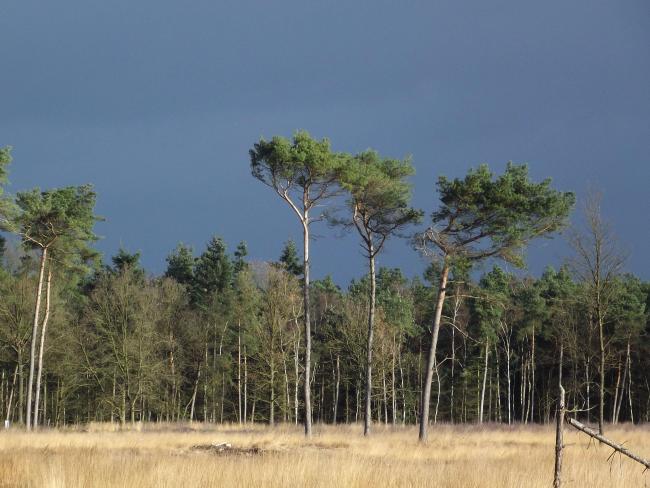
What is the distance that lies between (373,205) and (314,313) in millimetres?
35973

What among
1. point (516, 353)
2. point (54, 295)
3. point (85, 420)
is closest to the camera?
point (54, 295)

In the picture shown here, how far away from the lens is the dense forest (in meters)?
26.8

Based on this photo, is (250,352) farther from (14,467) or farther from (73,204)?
(14,467)

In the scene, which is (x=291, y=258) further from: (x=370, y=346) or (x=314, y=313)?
(x=370, y=346)

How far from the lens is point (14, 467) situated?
1159 centimetres

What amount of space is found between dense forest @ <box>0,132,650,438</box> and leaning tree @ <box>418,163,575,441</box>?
2.2 inches

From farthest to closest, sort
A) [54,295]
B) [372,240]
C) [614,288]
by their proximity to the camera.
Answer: [54,295] < [372,240] < [614,288]

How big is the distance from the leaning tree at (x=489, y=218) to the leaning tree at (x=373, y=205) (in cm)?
247

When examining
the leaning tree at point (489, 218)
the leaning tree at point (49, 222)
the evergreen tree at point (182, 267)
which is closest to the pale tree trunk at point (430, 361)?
the leaning tree at point (489, 218)

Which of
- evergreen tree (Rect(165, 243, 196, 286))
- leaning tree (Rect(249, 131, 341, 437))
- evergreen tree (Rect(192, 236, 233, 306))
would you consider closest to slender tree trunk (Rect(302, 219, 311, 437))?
leaning tree (Rect(249, 131, 341, 437))

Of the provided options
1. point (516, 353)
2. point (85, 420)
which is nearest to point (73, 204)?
point (85, 420)

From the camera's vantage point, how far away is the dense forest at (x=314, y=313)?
88.0 ft

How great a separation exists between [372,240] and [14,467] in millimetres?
20389

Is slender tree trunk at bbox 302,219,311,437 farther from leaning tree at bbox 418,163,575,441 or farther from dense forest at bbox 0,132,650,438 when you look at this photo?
leaning tree at bbox 418,163,575,441
